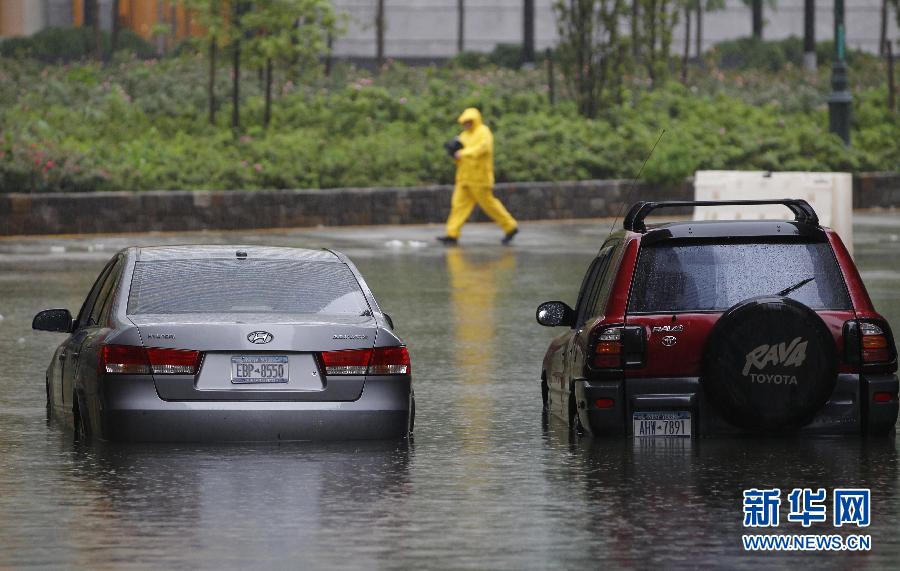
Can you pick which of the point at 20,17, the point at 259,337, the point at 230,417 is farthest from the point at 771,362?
the point at 20,17

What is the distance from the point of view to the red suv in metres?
11.1

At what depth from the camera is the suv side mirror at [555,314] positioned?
1238cm

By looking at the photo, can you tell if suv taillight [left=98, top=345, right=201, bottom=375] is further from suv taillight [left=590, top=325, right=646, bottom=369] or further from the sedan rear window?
suv taillight [left=590, top=325, right=646, bottom=369]

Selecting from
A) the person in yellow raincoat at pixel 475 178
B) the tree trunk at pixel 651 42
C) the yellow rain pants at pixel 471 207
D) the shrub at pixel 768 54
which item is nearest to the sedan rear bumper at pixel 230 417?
the yellow rain pants at pixel 471 207

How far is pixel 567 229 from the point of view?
33.8 metres

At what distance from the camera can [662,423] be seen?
1146cm

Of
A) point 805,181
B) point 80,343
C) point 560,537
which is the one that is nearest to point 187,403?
point 80,343

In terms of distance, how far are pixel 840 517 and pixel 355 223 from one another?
24.9m

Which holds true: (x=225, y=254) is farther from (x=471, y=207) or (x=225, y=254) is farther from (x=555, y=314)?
(x=471, y=207)

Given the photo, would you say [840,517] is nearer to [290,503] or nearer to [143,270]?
[290,503]

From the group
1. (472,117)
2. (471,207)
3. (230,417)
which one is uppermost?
(472,117)

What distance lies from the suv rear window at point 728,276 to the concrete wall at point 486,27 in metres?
61.2

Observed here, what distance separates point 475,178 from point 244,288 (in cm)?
1976

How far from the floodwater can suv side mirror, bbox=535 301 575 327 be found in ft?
2.04
